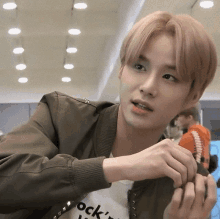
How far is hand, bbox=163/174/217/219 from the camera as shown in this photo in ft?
2.57

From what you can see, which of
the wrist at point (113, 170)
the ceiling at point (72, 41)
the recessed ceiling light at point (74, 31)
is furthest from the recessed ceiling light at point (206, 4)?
the wrist at point (113, 170)

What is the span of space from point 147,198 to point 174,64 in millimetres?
347

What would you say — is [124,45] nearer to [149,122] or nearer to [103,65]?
[149,122]

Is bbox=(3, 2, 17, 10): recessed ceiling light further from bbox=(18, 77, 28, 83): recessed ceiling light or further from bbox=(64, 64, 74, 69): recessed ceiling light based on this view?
bbox=(18, 77, 28, 83): recessed ceiling light

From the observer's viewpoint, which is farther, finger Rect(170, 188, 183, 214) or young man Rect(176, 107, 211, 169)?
young man Rect(176, 107, 211, 169)

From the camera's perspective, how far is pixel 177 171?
2.47 feet

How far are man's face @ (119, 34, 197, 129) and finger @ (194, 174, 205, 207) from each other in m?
0.19

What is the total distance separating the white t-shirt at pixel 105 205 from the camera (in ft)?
3.19

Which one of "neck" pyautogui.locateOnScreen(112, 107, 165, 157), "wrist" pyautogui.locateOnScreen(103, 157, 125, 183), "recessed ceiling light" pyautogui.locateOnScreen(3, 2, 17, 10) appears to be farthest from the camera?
"recessed ceiling light" pyautogui.locateOnScreen(3, 2, 17, 10)

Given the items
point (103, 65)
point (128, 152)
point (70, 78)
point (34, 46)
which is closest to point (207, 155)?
point (128, 152)

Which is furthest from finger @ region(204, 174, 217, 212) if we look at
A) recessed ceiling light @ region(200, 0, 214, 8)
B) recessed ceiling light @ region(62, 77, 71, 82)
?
recessed ceiling light @ region(62, 77, 71, 82)

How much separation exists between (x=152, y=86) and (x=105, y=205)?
330 mm

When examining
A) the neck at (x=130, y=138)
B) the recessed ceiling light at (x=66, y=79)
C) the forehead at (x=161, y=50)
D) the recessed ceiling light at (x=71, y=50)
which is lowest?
the neck at (x=130, y=138)

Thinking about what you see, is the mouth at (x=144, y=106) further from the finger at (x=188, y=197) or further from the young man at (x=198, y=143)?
the young man at (x=198, y=143)
